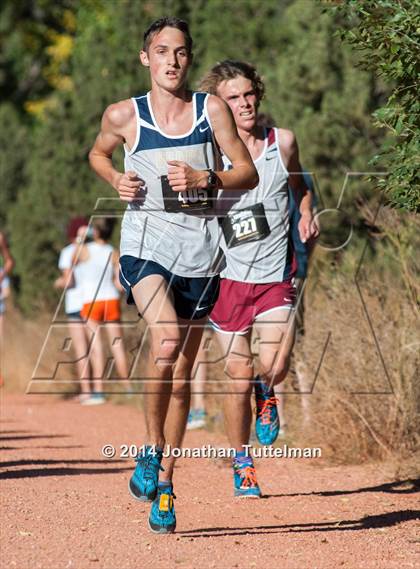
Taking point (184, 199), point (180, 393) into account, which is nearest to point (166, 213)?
point (184, 199)

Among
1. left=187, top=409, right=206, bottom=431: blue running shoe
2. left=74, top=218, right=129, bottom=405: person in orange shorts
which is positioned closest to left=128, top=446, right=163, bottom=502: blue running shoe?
left=187, top=409, right=206, bottom=431: blue running shoe

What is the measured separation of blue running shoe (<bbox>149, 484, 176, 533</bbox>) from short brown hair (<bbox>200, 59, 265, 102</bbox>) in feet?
9.68

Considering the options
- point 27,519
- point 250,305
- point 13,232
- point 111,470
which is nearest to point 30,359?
point 13,232

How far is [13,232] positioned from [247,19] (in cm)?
522

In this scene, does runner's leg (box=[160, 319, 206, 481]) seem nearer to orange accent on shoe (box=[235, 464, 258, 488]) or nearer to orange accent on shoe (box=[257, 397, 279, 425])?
orange accent on shoe (box=[235, 464, 258, 488])

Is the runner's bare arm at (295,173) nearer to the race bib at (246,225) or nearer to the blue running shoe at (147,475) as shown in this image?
the race bib at (246,225)

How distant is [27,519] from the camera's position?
6.43 m

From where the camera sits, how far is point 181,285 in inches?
254

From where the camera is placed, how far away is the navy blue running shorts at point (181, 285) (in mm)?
6270

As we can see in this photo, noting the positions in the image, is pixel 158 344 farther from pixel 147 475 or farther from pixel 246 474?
pixel 246 474

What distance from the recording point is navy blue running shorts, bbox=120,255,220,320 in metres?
6.27

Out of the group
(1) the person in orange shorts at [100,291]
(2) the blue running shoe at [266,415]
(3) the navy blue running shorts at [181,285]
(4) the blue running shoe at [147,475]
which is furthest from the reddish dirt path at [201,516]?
(1) the person in orange shorts at [100,291]

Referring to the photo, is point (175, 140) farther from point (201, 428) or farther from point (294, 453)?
point (201, 428)

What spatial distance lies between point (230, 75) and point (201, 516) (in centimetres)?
283
